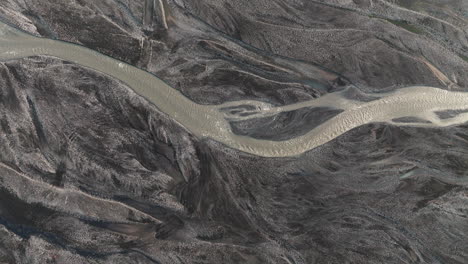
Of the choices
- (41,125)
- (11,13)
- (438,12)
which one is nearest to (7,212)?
(41,125)

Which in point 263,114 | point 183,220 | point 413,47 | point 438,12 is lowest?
point 183,220

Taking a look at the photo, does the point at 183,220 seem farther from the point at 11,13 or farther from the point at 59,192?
the point at 11,13

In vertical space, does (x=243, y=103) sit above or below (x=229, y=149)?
above

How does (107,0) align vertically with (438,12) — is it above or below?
above
